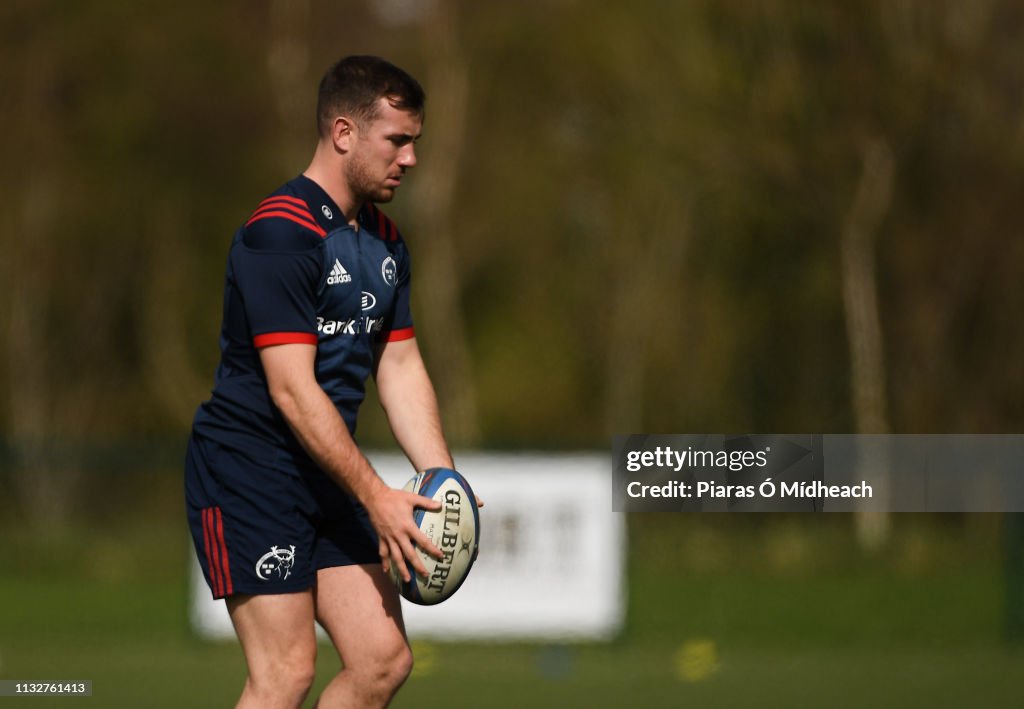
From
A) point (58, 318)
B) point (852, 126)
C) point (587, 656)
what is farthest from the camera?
point (58, 318)

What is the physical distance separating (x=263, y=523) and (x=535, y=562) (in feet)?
20.5

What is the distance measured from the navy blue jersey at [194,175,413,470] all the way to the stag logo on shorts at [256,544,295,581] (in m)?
0.25

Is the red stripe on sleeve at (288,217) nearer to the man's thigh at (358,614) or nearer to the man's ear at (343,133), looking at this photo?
the man's ear at (343,133)

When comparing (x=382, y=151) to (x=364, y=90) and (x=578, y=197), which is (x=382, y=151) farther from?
(x=578, y=197)

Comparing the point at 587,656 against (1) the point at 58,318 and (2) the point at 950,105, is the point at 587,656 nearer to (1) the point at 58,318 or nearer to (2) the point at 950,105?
(2) the point at 950,105

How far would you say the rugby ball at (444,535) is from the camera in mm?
4266

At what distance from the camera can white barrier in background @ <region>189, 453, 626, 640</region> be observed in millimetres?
10406

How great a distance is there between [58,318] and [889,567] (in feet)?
38.9

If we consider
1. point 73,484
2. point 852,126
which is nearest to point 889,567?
point 852,126

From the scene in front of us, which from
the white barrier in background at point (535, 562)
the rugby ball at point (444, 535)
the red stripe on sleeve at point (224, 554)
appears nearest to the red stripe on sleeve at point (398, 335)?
the rugby ball at point (444, 535)

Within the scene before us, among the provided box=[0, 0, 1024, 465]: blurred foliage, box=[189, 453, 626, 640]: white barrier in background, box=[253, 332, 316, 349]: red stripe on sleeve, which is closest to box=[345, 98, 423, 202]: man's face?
box=[253, 332, 316, 349]: red stripe on sleeve

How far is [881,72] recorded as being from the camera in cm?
1595

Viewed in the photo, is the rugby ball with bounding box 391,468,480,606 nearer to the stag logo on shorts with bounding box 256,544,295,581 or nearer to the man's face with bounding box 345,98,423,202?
the stag logo on shorts with bounding box 256,544,295,581

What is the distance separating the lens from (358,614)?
4.45 metres
